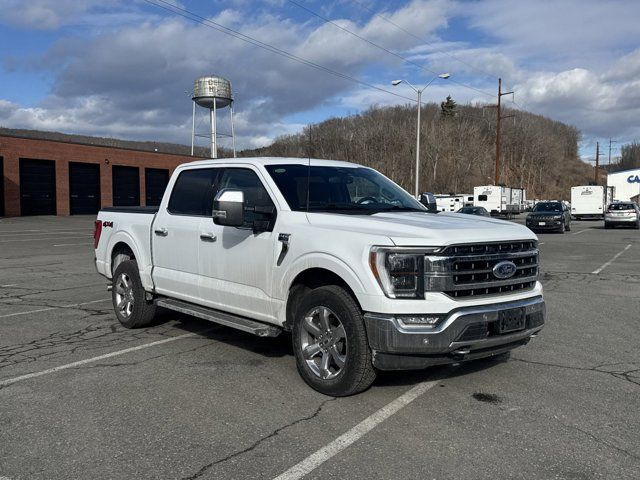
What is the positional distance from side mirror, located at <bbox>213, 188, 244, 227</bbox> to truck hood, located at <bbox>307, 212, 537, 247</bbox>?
0.62 m

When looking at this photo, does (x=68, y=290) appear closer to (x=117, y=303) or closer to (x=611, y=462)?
(x=117, y=303)

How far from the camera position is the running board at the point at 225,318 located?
5.17 meters

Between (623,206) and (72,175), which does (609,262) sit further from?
(72,175)

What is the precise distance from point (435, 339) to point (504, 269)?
3.05 ft

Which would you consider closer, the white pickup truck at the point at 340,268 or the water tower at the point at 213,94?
the white pickup truck at the point at 340,268

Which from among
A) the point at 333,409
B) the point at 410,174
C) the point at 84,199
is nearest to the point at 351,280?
the point at 333,409

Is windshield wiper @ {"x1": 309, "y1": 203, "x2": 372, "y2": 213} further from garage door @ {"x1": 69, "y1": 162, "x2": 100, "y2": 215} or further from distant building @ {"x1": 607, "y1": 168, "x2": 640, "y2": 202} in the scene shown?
distant building @ {"x1": 607, "y1": 168, "x2": 640, "y2": 202}

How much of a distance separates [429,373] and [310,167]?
92.5 inches

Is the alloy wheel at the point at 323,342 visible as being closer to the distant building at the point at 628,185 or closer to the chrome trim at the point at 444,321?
the chrome trim at the point at 444,321

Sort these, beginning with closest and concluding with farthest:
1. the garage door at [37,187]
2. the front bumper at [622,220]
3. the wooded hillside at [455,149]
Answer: the front bumper at [622,220] → the garage door at [37,187] → the wooded hillside at [455,149]

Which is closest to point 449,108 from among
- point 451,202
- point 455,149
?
point 455,149

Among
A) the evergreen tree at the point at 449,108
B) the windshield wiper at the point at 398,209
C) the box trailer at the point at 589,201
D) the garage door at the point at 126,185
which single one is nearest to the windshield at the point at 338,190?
the windshield wiper at the point at 398,209

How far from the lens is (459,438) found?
153 inches

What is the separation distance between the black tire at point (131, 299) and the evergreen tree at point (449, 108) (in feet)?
396
